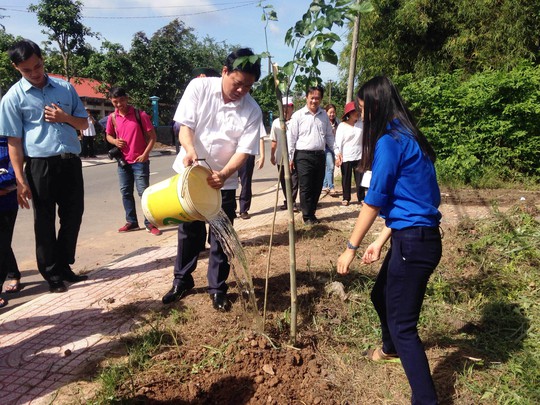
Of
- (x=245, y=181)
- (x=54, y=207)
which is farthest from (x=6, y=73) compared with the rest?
(x=54, y=207)

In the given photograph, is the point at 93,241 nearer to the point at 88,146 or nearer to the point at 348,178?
Result: the point at 348,178

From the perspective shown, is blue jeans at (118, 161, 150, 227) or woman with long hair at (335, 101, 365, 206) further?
woman with long hair at (335, 101, 365, 206)

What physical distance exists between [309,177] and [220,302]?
3020 mm

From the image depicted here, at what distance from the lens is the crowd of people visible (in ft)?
7.22

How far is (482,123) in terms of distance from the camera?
8758mm

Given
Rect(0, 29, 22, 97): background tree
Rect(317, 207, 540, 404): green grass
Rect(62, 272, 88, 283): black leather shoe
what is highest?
Rect(0, 29, 22, 97): background tree

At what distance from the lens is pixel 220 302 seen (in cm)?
340

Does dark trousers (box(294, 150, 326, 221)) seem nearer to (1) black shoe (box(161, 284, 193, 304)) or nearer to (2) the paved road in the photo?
(2) the paved road

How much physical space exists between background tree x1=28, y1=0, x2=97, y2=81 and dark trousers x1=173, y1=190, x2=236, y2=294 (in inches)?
735

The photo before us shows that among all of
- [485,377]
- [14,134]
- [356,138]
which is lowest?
[485,377]

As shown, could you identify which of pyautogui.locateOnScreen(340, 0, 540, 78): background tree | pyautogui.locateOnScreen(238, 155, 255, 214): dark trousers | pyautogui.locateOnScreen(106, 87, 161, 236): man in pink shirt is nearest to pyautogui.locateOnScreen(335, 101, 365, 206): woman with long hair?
pyautogui.locateOnScreen(238, 155, 255, 214): dark trousers

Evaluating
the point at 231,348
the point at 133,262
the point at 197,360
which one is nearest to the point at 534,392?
the point at 231,348

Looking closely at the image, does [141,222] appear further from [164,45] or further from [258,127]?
[164,45]

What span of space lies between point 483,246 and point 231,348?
2.94 meters
